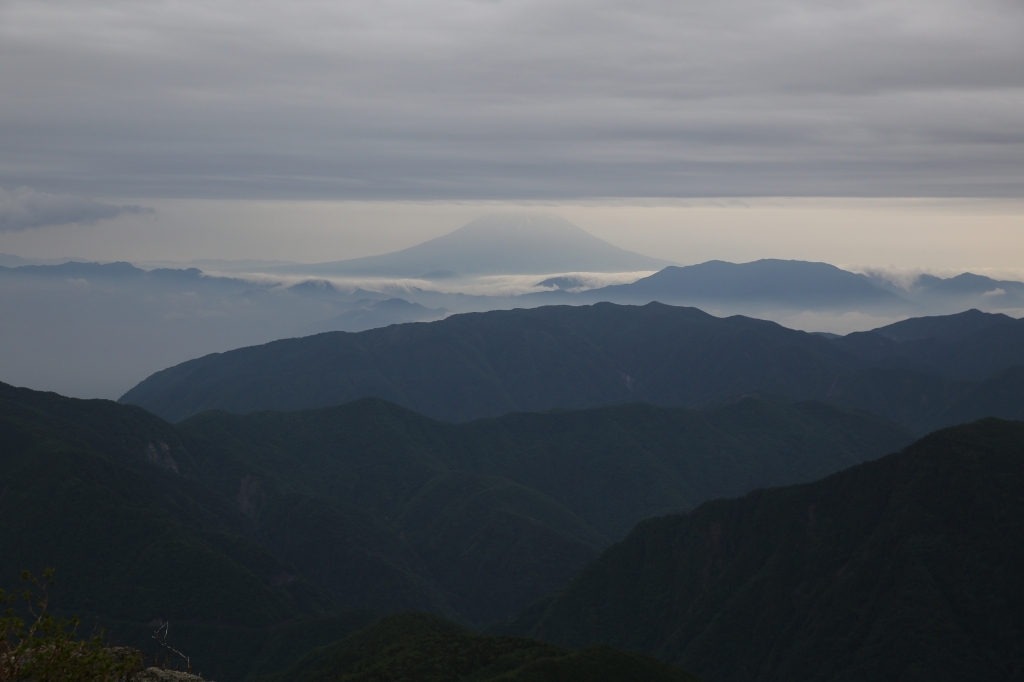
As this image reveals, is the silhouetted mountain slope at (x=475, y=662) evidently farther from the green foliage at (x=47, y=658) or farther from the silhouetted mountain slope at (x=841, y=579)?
the green foliage at (x=47, y=658)

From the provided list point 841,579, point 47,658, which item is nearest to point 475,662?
point 841,579

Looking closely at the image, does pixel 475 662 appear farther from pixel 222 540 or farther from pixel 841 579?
pixel 222 540

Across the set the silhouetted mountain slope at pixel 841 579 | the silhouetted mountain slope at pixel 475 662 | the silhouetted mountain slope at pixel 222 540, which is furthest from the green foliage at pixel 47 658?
the silhouetted mountain slope at pixel 222 540

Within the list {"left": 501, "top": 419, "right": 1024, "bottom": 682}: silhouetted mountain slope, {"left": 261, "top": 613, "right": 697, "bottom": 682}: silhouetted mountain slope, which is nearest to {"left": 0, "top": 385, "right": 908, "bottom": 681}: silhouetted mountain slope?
{"left": 261, "top": 613, "right": 697, "bottom": 682}: silhouetted mountain slope

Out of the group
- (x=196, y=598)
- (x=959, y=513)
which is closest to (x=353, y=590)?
(x=196, y=598)

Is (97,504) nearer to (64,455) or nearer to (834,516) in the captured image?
(64,455)

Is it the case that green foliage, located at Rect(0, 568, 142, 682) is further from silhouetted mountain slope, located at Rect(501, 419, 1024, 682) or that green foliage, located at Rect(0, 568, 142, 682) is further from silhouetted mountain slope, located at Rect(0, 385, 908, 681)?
silhouetted mountain slope, located at Rect(0, 385, 908, 681)
